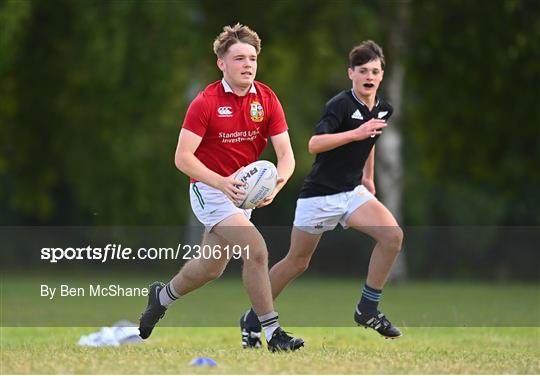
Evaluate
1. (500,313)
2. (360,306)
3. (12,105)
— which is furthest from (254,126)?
(12,105)

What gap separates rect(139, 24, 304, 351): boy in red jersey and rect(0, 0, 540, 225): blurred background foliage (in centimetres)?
1259

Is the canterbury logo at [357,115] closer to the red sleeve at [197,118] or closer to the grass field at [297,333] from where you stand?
the red sleeve at [197,118]

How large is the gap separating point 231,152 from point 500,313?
288 inches

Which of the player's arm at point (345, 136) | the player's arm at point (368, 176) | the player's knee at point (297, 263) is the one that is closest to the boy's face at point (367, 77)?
the player's arm at point (345, 136)

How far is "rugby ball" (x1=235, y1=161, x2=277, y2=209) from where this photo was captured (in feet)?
24.6

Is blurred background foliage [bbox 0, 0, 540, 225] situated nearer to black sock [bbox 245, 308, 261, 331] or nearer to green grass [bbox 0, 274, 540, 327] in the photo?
green grass [bbox 0, 274, 540, 327]

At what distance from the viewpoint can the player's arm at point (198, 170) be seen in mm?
7469

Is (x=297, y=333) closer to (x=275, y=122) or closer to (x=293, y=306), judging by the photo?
(x=275, y=122)

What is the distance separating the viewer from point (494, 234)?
2733 centimetres

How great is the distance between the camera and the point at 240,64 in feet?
25.4

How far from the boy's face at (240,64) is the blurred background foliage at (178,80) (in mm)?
12602

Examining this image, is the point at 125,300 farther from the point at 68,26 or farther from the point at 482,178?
the point at 482,178

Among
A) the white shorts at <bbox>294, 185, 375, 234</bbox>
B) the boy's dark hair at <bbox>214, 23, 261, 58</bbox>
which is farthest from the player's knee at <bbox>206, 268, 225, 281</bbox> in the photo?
the boy's dark hair at <bbox>214, 23, 261, 58</bbox>

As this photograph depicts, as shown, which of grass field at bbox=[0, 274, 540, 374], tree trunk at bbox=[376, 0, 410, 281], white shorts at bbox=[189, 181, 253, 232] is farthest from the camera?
tree trunk at bbox=[376, 0, 410, 281]
